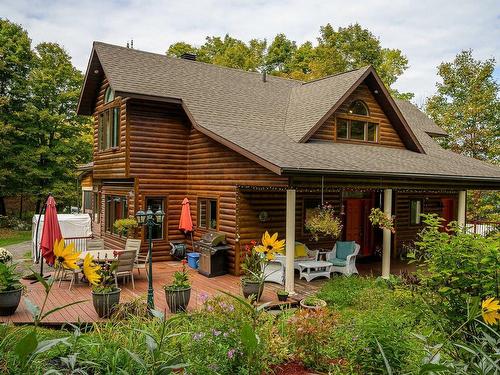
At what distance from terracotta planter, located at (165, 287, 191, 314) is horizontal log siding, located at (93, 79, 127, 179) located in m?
6.12

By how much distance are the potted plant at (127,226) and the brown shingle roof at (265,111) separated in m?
3.73

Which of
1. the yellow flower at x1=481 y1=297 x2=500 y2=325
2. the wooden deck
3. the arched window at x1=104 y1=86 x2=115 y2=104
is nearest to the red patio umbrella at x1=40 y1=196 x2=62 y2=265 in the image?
the wooden deck

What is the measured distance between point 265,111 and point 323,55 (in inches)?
686

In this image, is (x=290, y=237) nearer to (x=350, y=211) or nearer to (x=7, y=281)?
(x=350, y=211)

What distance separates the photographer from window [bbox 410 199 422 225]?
1602 cm

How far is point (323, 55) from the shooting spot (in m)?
29.4

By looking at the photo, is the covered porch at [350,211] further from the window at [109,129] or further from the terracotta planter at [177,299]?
the window at [109,129]

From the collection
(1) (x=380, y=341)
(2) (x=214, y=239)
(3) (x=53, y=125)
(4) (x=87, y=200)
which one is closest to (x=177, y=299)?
(2) (x=214, y=239)

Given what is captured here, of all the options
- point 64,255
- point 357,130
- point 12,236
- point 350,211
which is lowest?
point 12,236

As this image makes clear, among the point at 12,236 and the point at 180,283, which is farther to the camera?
the point at 12,236

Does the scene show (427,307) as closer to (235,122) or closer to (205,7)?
(235,122)

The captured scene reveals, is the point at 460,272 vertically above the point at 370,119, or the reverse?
the point at 370,119

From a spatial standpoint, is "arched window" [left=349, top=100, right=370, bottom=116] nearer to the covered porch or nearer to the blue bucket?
the covered porch

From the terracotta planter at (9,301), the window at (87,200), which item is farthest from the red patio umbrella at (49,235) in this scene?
the window at (87,200)
